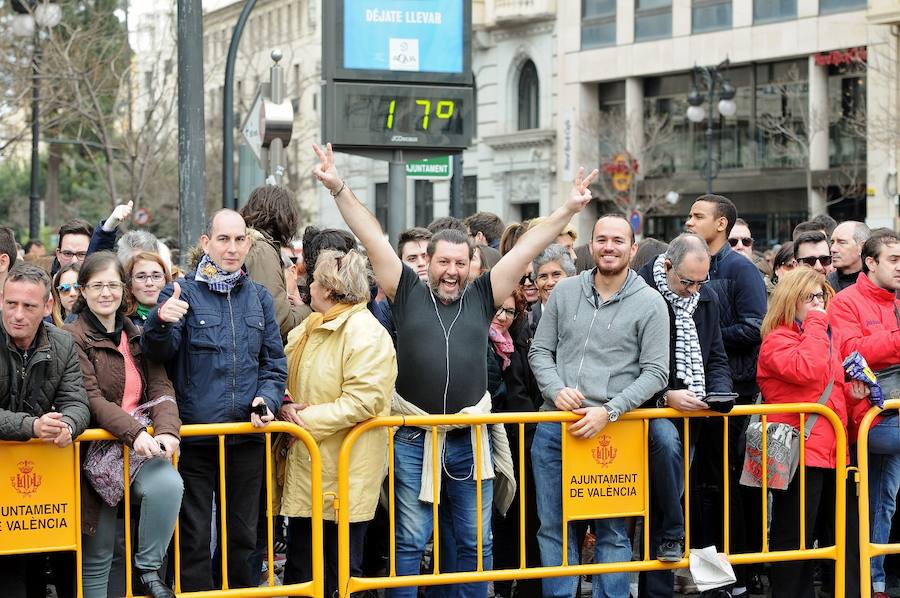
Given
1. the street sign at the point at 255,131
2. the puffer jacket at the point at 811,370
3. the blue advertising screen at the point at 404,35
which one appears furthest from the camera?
the street sign at the point at 255,131

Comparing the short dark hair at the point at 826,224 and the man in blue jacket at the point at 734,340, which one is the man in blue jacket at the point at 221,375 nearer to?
the man in blue jacket at the point at 734,340

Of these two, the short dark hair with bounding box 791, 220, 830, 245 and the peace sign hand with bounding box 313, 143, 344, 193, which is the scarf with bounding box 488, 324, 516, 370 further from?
the short dark hair with bounding box 791, 220, 830, 245

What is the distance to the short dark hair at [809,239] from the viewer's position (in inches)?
370

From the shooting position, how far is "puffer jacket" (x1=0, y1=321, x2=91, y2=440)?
227 inches

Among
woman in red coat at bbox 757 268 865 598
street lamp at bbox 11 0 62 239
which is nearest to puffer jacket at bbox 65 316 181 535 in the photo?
woman in red coat at bbox 757 268 865 598

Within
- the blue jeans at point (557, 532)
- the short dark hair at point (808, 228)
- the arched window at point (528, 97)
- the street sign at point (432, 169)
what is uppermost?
the arched window at point (528, 97)

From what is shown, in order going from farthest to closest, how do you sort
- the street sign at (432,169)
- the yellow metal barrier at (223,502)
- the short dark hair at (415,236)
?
1. the street sign at (432,169)
2. the short dark hair at (415,236)
3. the yellow metal barrier at (223,502)

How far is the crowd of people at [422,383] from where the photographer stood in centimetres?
611

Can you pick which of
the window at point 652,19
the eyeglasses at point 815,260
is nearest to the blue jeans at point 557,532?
the eyeglasses at point 815,260

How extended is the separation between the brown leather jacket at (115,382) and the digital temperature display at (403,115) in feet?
14.0

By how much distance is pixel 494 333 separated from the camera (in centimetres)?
751

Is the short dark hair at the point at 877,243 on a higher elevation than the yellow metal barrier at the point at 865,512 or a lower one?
higher

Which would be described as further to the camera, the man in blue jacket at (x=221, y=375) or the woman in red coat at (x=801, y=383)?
the woman in red coat at (x=801, y=383)

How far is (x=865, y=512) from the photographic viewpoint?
7.23 metres
